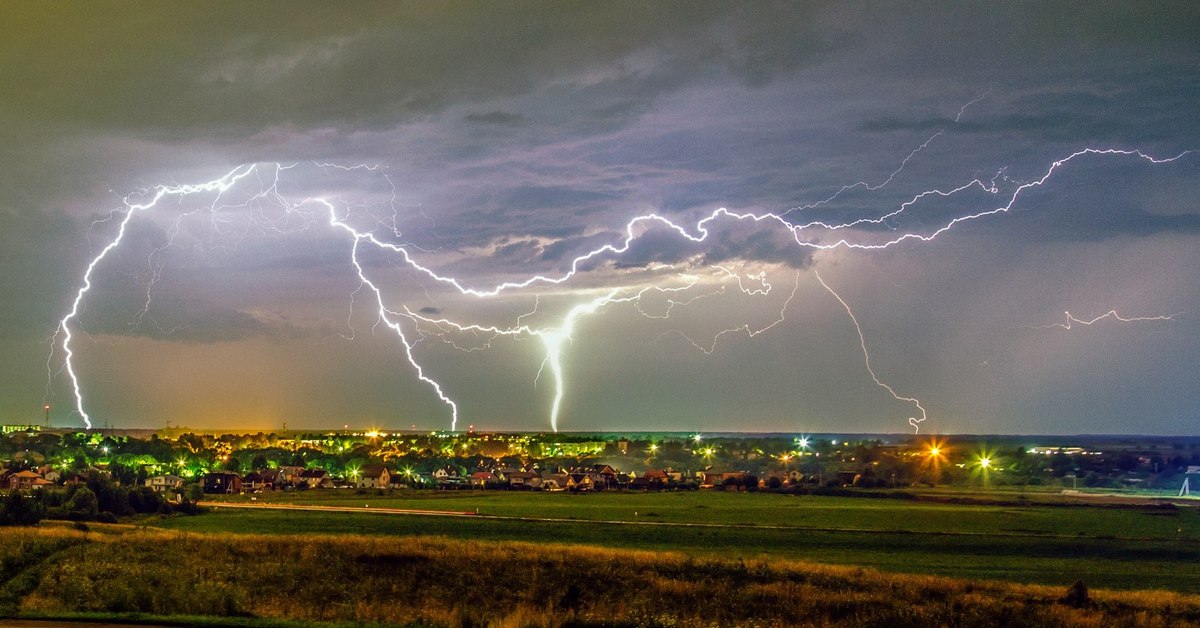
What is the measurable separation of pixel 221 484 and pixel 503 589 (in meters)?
84.9

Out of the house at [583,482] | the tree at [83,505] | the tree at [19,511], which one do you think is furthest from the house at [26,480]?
the house at [583,482]

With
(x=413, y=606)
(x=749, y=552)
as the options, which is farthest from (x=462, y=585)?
(x=749, y=552)

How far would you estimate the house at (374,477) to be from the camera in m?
117

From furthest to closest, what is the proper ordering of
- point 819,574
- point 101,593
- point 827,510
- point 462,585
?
point 827,510 → point 819,574 → point 462,585 → point 101,593

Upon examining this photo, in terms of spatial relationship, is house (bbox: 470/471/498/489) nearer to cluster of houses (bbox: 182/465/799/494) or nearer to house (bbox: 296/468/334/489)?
cluster of houses (bbox: 182/465/799/494)

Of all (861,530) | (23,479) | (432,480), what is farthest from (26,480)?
(861,530)

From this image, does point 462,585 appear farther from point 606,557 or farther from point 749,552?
point 749,552

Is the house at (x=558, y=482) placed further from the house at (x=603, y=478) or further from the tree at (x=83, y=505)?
the tree at (x=83, y=505)

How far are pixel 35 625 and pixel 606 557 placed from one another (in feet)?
64.3

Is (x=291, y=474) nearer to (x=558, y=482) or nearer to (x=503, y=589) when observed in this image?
(x=558, y=482)

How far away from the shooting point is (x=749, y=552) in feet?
155

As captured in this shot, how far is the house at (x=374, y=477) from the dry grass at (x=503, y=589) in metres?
78.8

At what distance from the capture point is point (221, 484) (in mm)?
108062

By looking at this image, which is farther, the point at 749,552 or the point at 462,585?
the point at 749,552
